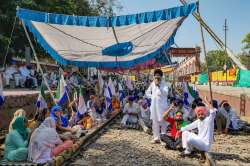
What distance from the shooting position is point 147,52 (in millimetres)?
11945

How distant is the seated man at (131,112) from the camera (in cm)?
1350

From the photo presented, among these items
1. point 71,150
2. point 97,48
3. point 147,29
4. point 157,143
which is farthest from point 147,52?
point 71,150

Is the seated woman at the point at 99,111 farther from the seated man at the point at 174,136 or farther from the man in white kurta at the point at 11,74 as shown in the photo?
the man in white kurta at the point at 11,74

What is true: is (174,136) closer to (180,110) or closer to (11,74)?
(180,110)

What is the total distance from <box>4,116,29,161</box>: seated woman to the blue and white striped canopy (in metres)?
4.56

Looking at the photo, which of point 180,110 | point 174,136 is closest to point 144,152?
point 174,136

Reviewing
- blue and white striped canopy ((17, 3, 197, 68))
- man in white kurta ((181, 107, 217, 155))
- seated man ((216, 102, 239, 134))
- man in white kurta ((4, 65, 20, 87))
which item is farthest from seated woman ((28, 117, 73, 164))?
man in white kurta ((4, 65, 20, 87))

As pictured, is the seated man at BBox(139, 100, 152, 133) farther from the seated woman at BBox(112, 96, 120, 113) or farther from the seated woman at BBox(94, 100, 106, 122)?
the seated woman at BBox(112, 96, 120, 113)

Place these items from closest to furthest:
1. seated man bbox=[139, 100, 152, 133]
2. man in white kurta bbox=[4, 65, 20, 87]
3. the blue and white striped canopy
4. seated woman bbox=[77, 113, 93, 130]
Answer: the blue and white striped canopy → seated woman bbox=[77, 113, 93, 130] → seated man bbox=[139, 100, 152, 133] → man in white kurta bbox=[4, 65, 20, 87]

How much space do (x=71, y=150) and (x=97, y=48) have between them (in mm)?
4846

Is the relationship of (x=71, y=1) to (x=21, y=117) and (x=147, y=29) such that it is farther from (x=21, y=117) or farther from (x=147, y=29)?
(x=21, y=117)

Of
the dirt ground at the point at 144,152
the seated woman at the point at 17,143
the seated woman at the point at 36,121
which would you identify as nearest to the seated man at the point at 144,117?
the dirt ground at the point at 144,152

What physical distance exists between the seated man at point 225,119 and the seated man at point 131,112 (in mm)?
2743

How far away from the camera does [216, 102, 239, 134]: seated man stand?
40.4 feet
